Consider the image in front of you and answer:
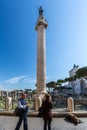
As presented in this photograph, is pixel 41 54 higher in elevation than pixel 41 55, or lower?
higher

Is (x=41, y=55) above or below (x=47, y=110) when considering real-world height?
above

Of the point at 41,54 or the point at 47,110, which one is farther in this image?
the point at 41,54

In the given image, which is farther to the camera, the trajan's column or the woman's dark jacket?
the trajan's column

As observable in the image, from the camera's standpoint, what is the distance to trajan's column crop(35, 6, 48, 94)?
22.4 metres

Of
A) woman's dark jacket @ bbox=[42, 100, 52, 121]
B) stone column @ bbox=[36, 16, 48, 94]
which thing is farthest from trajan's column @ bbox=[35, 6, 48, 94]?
woman's dark jacket @ bbox=[42, 100, 52, 121]

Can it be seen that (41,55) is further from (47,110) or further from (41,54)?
(47,110)

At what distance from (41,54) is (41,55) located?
0.39ft

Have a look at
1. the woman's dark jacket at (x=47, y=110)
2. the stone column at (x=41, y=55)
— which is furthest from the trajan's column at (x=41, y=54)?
the woman's dark jacket at (x=47, y=110)

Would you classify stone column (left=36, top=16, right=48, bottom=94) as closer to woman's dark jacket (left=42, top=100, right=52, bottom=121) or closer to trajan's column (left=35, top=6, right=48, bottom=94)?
trajan's column (left=35, top=6, right=48, bottom=94)

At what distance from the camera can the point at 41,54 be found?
75.6ft

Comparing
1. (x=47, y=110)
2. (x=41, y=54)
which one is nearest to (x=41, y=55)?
(x=41, y=54)

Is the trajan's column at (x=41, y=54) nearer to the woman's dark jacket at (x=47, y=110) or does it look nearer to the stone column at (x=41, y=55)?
the stone column at (x=41, y=55)

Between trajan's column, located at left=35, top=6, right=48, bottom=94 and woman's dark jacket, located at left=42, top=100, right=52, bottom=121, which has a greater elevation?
trajan's column, located at left=35, top=6, right=48, bottom=94

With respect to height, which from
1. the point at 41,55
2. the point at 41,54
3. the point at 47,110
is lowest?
A: the point at 47,110
